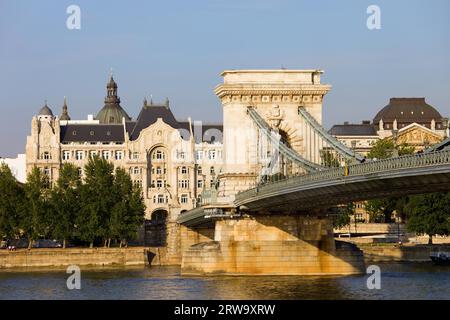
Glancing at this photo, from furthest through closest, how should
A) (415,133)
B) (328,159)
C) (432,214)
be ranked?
1. (415,133)
2. (432,214)
3. (328,159)

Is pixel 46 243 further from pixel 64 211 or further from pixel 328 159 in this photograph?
pixel 328 159

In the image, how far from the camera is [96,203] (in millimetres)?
139500

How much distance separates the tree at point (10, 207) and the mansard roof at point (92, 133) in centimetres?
5772

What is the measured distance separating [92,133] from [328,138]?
110266mm

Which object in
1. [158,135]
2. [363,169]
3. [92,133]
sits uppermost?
[92,133]

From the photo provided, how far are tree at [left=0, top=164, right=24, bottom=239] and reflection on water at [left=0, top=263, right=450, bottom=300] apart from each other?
2642 centimetres

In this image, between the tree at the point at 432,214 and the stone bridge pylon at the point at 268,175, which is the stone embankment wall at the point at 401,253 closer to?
the tree at the point at 432,214

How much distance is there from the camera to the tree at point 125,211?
13875 centimetres

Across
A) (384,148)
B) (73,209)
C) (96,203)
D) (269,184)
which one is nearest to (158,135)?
(384,148)

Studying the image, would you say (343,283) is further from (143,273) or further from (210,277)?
(143,273)

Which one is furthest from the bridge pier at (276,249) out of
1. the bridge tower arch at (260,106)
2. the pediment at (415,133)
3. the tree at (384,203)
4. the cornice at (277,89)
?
the pediment at (415,133)

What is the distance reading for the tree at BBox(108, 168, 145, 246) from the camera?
138750 millimetres

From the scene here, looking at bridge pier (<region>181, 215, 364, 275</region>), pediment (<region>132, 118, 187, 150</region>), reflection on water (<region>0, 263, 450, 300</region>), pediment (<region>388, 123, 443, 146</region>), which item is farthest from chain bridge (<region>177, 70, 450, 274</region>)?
pediment (<region>132, 118, 187, 150</region>)

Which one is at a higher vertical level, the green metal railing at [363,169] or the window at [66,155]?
the window at [66,155]
